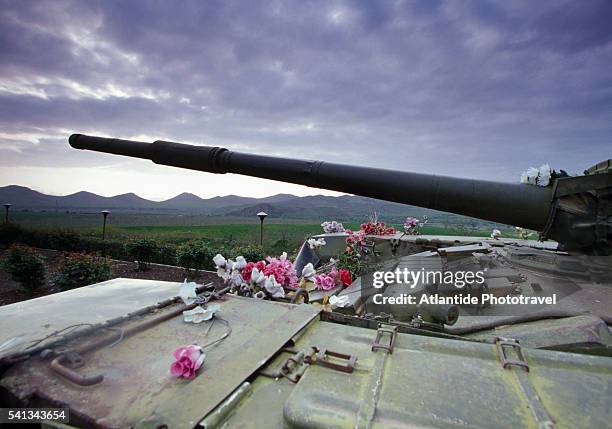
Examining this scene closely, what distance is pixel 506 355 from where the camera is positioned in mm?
1727

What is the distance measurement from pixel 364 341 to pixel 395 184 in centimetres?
138

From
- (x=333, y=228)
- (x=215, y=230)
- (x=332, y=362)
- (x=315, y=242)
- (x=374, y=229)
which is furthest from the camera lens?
(x=215, y=230)

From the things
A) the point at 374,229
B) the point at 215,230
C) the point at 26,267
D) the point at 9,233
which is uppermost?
the point at 374,229

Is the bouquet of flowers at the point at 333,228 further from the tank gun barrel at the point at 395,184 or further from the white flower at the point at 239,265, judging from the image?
the white flower at the point at 239,265

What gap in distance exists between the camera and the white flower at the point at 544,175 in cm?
261

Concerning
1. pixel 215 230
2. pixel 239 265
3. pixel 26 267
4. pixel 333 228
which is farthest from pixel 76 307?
pixel 215 230

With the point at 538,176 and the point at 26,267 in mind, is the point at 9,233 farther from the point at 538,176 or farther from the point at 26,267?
the point at 538,176

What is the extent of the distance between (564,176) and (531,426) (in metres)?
1.97

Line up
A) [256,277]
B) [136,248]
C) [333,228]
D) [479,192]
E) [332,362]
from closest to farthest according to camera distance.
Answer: [332,362] < [479,192] < [256,277] < [333,228] < [136,248]

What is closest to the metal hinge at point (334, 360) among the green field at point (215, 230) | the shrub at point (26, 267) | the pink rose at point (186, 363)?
the pink rose at point (186, 363)

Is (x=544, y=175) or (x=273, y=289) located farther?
(x=273, y=289)

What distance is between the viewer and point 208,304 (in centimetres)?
253

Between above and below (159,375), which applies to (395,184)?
above

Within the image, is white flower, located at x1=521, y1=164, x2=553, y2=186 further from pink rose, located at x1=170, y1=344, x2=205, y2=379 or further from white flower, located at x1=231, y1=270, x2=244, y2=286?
pink rose, located at x1=170, y1=344, x2=205, y2=379
